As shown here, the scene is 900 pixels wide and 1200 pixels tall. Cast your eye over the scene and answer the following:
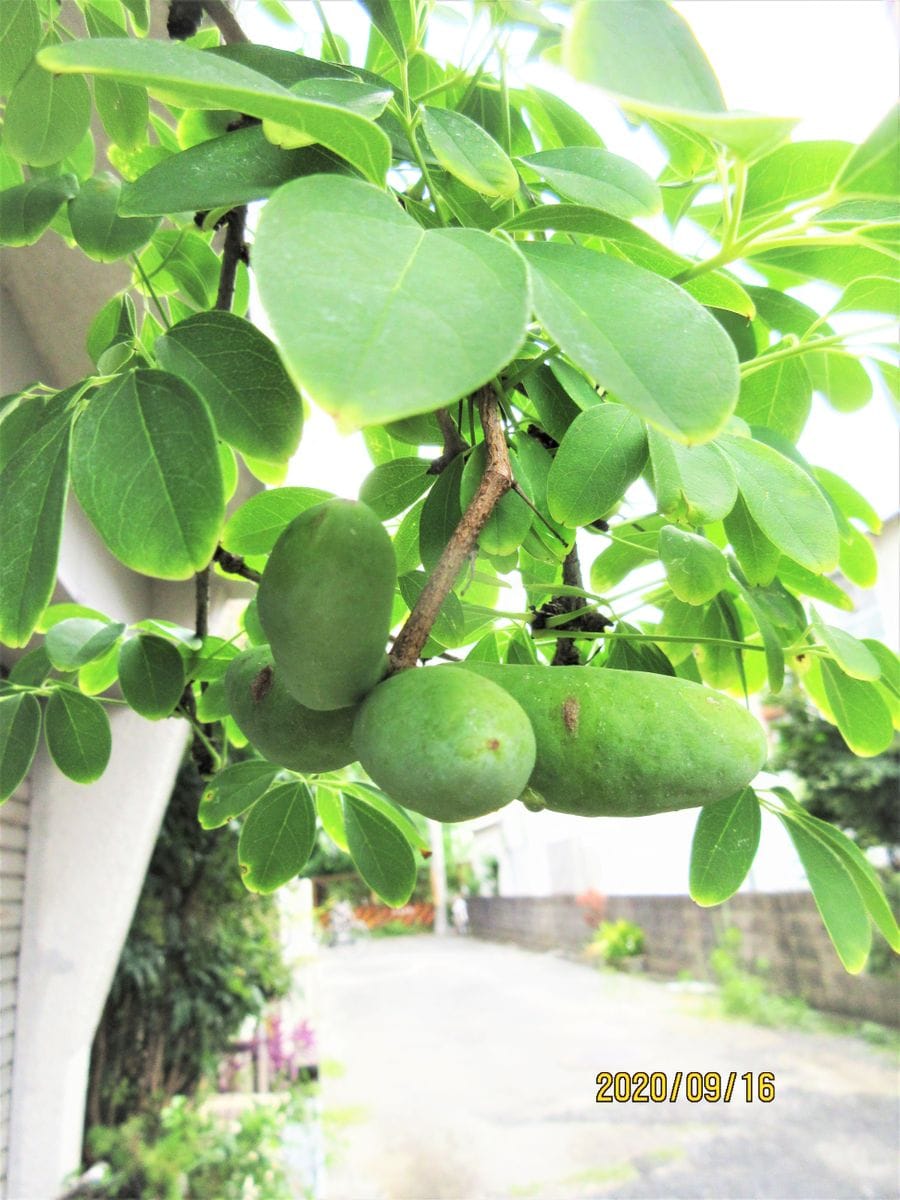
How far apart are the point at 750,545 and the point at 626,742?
281 mm

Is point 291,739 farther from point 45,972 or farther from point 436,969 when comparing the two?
point 436,969

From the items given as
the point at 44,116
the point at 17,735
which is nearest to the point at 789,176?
the point at 44,116

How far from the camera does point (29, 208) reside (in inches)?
25.8

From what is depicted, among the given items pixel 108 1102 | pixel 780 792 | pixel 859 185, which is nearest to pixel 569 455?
pixel 859 185

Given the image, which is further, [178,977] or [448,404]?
[178,977]

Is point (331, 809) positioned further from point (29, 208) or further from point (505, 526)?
point (29, 208)

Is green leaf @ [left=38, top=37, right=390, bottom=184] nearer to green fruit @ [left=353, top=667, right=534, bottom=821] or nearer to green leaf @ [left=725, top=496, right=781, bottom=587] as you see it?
green fruit @ [left=353, top=667, right=534, bottom=821]

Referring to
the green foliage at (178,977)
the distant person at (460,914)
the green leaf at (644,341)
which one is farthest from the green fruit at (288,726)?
the distant person at (460,914)

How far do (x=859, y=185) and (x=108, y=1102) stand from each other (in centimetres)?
349

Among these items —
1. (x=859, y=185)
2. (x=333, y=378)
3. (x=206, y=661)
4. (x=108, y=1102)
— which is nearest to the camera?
(x=333, y=378)

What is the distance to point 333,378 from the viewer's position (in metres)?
0.26

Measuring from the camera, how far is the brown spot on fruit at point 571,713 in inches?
17.1

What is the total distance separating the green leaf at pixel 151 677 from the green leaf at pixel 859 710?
59cm

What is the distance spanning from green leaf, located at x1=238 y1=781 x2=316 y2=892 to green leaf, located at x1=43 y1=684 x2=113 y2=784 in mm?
162
